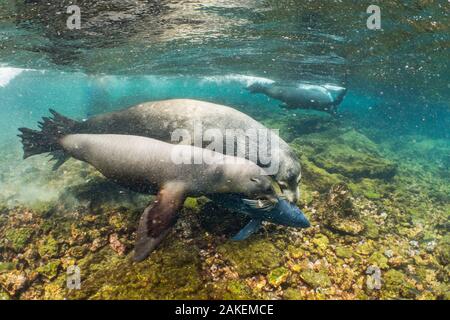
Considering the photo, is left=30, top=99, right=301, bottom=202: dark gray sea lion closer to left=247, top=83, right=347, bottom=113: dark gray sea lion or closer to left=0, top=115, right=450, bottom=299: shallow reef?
left=0, top=115, right=450, bottom=299: shallow reef

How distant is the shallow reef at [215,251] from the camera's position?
12.3 ft

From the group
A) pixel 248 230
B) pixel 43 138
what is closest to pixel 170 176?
pixel 248 230

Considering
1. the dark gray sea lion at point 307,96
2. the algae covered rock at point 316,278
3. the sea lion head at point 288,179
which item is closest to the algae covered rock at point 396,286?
the algae covered rock at point 316,278

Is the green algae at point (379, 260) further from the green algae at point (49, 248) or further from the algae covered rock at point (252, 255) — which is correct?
the green algae at point (49, 248)

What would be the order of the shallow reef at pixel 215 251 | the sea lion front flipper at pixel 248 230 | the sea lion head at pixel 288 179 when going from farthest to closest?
the sea lion head at pixel 288 179 → the sea lion front flipper at pixel 248 230 → the shallow reef at pixel 215 251

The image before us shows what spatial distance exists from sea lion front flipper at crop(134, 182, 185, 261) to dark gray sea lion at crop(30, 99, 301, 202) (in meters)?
1.91

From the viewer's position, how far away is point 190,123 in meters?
6.05

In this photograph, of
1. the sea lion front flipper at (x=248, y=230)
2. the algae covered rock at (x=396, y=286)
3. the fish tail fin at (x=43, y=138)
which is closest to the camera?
the algae covered rock at (x=396, y=286)

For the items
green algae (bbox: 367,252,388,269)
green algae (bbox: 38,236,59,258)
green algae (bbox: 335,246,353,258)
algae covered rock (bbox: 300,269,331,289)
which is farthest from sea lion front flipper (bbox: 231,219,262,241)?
green algae (bbox: 38,236,59,258)

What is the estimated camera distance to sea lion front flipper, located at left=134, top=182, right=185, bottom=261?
3.81 meters

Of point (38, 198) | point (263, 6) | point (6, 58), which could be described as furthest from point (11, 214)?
point (6, 58)

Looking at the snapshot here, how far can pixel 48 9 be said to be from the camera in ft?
25.4

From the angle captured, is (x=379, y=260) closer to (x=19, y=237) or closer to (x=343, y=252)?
(x=343, y=252)
